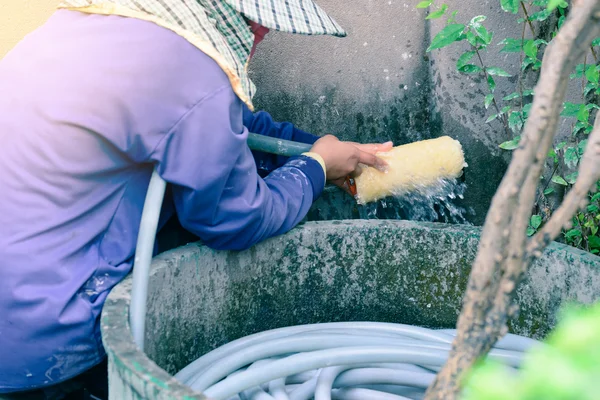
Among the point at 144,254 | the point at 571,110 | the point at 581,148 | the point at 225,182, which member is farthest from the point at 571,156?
the point at 144,254

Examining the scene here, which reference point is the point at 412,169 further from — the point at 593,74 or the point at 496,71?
the point at 593,74

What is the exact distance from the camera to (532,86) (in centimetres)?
233

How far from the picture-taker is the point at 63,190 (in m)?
1.53

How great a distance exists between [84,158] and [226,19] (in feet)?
1.64

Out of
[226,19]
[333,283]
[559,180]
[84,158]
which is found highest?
[226,19]

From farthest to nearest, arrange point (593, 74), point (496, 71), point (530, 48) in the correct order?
1. point (496, 71)
2. point (530, 48)
3. point (593, 74)

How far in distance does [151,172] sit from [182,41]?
0.33 meters

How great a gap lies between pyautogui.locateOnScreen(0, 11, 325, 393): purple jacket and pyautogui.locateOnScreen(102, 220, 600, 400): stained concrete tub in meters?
0.18

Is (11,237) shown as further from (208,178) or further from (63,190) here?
(208,178)

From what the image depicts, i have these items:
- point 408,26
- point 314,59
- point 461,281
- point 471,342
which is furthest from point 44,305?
point 408,26

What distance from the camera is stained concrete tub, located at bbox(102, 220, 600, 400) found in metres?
1.73

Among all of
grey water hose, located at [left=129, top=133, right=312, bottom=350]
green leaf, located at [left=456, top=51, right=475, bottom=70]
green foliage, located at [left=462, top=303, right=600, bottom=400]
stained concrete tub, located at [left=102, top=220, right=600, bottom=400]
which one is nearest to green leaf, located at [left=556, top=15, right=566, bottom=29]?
green leaf, located at [left=456, top=51, right=475, bottom=70]

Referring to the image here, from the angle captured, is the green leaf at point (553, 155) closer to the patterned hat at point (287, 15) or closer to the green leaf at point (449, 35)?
the green leaf at point (449, 35)

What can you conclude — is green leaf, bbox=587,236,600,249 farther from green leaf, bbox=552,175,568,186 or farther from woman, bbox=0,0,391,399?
woman, bbox=0,0,391,399
